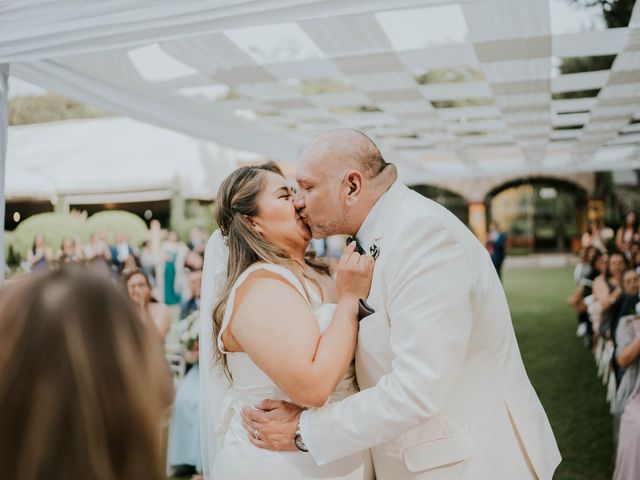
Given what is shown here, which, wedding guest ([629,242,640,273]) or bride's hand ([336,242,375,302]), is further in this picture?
wedding guest ([629,242,640,273])

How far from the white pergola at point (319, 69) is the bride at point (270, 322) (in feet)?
Answer: 3.23

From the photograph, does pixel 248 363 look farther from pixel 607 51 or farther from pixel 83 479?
pixel 607 51

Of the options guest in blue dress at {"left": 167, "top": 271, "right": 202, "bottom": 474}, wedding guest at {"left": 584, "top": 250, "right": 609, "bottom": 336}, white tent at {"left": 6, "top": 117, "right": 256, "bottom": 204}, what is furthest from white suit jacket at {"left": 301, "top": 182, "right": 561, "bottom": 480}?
white tent at {"left": 6, "top": 117, "right": 256, "bottom": 204}

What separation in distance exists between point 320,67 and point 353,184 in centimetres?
353

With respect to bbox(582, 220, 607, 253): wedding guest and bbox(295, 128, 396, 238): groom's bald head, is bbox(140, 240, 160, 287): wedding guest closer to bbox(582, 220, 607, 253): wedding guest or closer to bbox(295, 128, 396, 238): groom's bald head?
bbox(582, 220, 607, 253): wedding guest

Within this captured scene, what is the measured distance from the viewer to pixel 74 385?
90 cm

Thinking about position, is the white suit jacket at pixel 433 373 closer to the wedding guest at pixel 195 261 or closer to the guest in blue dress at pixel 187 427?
the guest in blue dress at pixel 187 427

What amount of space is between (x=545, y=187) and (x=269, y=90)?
2967 centimetres

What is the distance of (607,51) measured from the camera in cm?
488

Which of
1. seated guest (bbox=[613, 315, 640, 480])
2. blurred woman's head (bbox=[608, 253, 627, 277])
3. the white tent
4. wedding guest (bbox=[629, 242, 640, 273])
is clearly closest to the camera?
seated guest (bbox=[613, 315, 640, 480])

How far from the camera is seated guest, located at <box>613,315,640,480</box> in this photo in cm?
408

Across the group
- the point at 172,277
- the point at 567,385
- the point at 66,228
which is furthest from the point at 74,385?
the point at 66,228

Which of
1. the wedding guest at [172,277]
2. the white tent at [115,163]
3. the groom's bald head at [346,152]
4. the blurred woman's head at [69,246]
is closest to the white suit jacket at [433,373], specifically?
the groom's bald head at [346,152]

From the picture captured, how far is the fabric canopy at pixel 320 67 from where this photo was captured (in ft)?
9.63
